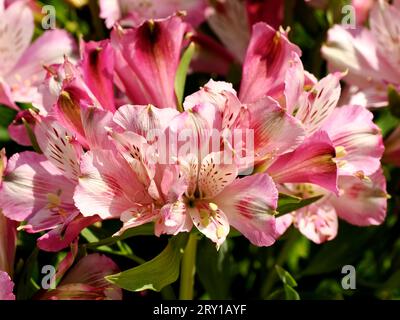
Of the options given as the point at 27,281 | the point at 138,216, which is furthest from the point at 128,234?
the point at 27,281

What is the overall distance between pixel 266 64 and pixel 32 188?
0.30m

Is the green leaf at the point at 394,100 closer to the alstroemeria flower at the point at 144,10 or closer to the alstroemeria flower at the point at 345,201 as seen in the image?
the alstroemeria flower at the point at 345,201

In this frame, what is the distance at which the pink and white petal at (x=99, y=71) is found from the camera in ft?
2.75

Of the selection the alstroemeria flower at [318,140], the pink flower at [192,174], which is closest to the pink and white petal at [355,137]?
the alstroemeria flower at [318,140]

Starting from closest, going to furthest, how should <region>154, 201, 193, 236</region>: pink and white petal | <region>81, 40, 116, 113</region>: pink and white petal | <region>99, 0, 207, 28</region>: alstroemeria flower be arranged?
1. <region>154, 201, 193, 236</region>: pink and white petal
2. <region>81, 40, 116, 113</region>: pink and white petal
3. <region>99, 0, 207, 28</region>: alstroemeria flower

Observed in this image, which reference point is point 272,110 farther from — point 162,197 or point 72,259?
point 72,259

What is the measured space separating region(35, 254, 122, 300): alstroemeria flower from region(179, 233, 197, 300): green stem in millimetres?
87

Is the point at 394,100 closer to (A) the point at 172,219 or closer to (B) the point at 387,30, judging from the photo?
(B) the point at 387,30

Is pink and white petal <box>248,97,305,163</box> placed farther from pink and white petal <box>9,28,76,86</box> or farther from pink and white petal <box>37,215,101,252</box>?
pink and white petal <box>9,28,76,86</box>

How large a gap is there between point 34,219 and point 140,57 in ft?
0.71

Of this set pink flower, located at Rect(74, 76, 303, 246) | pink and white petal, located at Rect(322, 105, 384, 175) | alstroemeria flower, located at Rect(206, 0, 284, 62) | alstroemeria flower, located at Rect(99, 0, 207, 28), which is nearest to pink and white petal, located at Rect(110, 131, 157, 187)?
pink flower, located at Rect(74, 76, 303, 246)

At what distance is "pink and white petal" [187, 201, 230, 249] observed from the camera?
75 centimetres

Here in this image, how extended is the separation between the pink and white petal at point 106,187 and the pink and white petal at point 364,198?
11.1 inches

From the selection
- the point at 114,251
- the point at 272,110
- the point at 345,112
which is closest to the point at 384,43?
the point at 345,112
